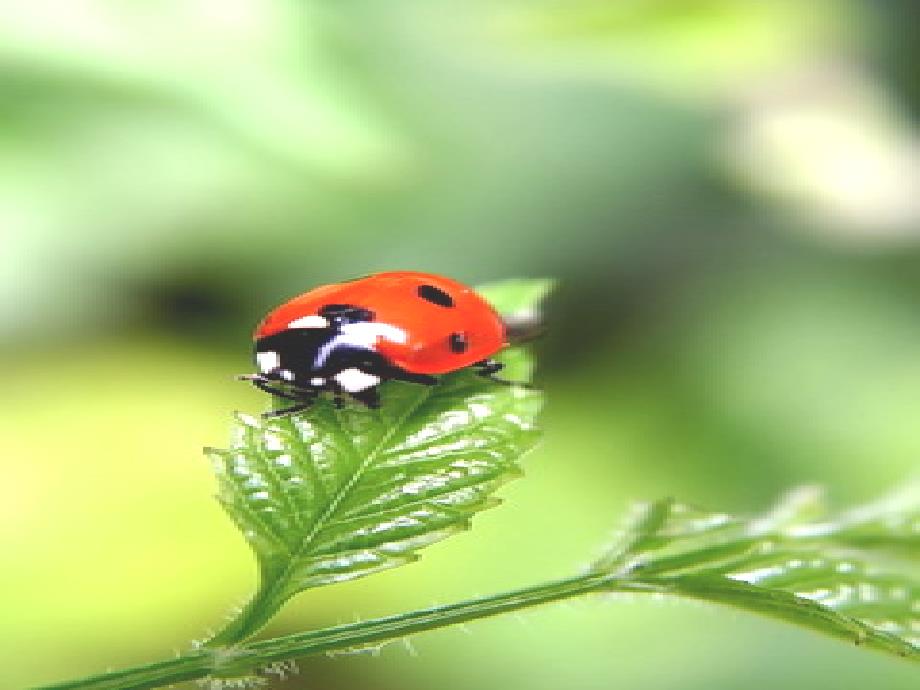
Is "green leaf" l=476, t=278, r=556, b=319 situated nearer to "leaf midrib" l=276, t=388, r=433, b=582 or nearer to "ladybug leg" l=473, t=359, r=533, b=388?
"ladybug leg" l=473, t=359, r=533, b=388

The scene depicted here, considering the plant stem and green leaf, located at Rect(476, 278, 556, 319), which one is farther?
green leaf, located at Rect(476, 278, 556, 319)

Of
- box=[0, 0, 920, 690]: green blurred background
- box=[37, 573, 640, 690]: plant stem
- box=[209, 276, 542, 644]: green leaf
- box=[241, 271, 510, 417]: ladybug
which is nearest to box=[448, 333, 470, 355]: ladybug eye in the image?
box=[241, 271, 510, 417]: ladybug

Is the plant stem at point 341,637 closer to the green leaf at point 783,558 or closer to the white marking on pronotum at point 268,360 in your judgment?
the green leaf at point 783,558

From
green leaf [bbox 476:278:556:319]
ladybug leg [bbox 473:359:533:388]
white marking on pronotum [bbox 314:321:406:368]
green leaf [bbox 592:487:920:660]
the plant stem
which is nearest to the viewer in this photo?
the plant stem

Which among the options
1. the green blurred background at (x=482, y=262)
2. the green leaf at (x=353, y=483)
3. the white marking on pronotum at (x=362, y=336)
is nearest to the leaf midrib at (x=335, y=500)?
the green leaf at (x=353, y=483)

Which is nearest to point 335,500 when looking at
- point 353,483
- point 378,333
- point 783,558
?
point 353,483

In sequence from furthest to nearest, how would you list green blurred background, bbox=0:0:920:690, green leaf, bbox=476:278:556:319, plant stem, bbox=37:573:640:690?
green blurred background, bbox=0:0:920:690, green leaf, bbox=476:278:556:319, plant stem, bbox=37:573:640:690

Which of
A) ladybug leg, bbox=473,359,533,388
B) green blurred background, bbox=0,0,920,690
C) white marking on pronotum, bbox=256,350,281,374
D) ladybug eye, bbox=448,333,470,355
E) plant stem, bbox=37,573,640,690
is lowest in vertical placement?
plant stem, bbox=37,573,640,690

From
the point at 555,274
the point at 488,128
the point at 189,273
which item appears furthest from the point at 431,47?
the point at 189,273

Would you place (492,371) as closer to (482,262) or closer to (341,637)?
(341,637)
